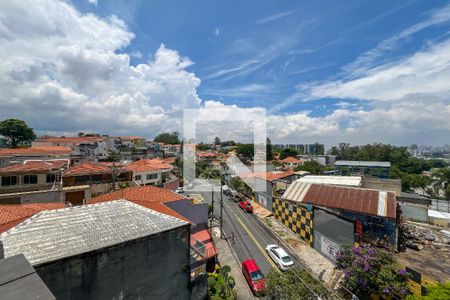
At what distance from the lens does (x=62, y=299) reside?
15.3ft

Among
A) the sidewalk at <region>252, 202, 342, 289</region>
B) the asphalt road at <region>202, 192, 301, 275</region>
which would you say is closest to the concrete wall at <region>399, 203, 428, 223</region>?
the sidewalk at <region>252, 202, 342, 289</region>

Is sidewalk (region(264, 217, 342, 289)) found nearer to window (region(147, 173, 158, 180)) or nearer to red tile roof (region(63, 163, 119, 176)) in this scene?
red tile roof (region(63, 163, 119, 176))

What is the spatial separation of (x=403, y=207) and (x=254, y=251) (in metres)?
17.6

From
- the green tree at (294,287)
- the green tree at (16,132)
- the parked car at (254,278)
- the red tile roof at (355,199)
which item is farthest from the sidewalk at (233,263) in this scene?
the green tree at (16,132)

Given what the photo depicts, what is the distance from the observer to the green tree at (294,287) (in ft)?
23.6

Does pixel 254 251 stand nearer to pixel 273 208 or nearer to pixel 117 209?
pixel 273 208

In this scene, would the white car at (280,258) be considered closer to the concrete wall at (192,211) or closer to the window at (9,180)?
the concrete wall at (192,211)

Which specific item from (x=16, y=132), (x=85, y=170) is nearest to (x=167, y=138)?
(x=16, y=132)

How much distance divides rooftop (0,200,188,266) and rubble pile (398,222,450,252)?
681 inches

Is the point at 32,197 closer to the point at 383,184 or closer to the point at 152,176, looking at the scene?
the point at 152,176

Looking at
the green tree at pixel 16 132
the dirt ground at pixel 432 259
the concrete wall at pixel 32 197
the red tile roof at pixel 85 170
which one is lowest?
the dirt ground at pixel 432 259

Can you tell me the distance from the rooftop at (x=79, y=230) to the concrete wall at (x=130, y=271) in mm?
212

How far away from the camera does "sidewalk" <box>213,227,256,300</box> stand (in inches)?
442

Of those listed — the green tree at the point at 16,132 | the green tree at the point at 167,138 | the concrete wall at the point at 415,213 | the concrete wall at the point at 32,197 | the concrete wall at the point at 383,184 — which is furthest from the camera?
the green tree at the point at 167,138
